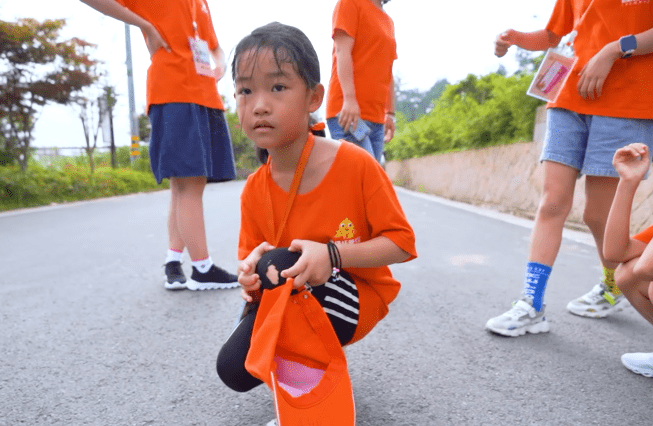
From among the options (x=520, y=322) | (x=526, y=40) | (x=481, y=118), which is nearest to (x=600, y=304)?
(x=520, y=322)

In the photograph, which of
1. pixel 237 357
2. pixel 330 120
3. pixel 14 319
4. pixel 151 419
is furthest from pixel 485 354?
pixel 14 319

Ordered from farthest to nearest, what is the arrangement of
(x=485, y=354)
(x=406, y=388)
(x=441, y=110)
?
(x=441, y=110) → (x=485, y=354) → (x=406, y=388)

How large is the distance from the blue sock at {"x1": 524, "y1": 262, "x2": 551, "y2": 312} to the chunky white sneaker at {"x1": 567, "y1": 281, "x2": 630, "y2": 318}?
0.41 meters

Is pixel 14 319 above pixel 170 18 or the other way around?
the other way around

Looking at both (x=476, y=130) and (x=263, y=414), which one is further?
(x=476, y=130)

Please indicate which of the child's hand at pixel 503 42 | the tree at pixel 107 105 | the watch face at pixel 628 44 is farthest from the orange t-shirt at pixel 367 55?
the tree at pixel 107 105

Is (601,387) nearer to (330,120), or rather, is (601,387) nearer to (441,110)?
(330,120)

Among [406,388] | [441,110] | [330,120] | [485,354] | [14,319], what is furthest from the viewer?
[441,110]

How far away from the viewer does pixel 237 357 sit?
4.02 ft

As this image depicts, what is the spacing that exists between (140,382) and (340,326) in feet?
2.47

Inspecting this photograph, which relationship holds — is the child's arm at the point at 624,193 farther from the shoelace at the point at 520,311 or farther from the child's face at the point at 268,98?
the child's face at the point at 268,98

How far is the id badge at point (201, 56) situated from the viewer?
2576mm

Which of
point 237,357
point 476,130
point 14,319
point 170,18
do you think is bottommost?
point 14,319

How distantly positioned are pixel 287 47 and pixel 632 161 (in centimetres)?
111
